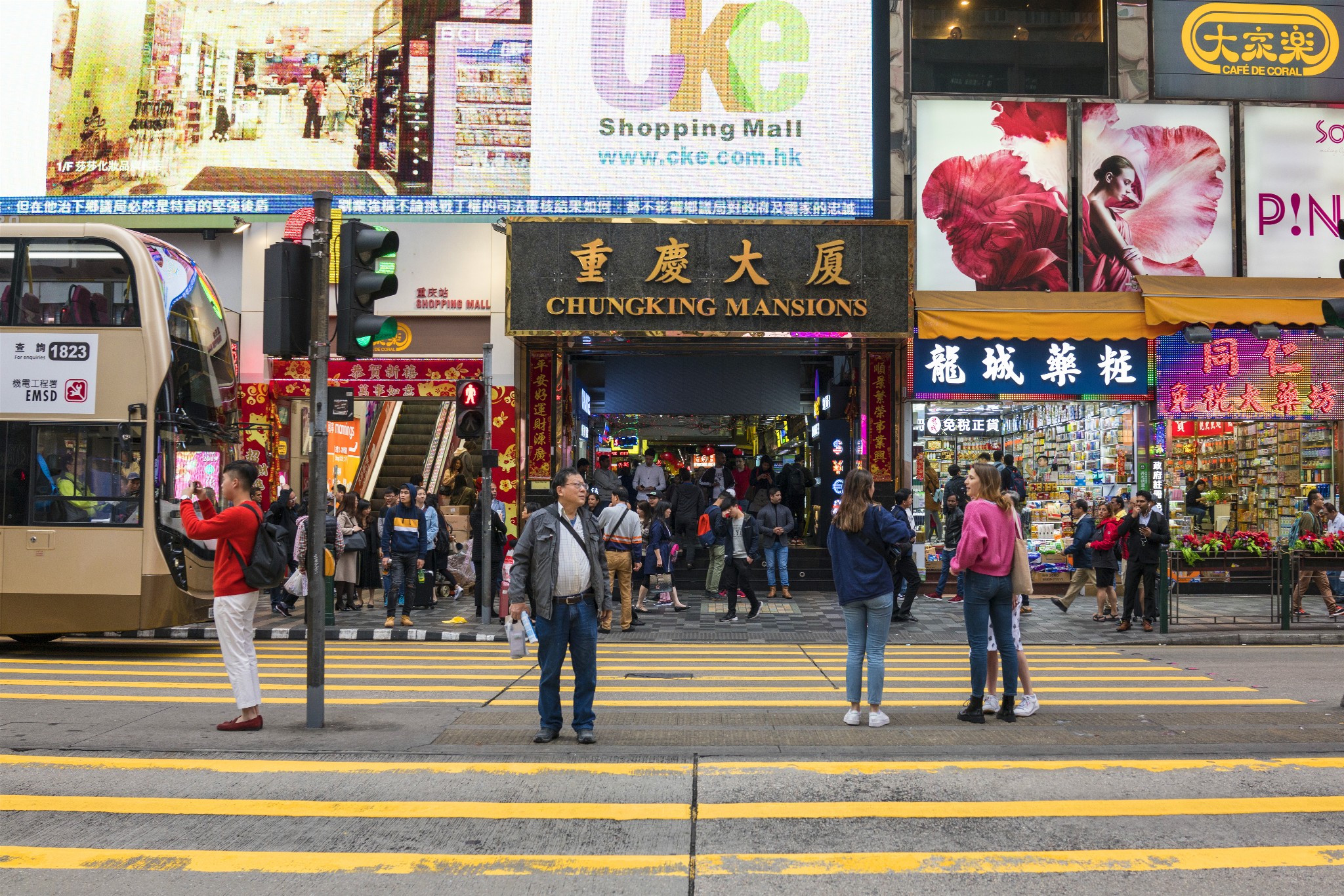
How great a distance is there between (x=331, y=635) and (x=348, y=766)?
25.4 feet

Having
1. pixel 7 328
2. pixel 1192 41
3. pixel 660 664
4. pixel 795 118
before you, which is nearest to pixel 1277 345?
pixel 1192 41

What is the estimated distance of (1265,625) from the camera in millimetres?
13734

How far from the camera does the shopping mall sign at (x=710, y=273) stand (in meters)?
17.7

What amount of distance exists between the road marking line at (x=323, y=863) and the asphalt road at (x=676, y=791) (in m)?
0.02

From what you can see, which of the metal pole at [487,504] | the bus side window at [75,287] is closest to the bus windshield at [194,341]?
the bus side window at [75,287]

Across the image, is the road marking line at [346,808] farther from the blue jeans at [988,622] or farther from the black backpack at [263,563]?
the blue jeans at [988,622]

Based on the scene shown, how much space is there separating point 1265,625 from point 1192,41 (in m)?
12.0

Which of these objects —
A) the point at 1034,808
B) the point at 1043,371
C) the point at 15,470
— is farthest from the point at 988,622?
the point at 1043,371

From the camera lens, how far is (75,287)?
1166cm

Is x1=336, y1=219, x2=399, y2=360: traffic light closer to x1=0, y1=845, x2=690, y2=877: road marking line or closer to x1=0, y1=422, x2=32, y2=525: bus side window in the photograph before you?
x1=0, y1=845, x2=690, y2=877: road marking line

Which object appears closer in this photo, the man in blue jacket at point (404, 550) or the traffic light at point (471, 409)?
the man in blue jacket at point (404, 550)

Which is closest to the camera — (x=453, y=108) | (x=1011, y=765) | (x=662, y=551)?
(x=1011, y=765)

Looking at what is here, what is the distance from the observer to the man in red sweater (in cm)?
744

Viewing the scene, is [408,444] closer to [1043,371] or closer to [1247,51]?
[1043,371]
